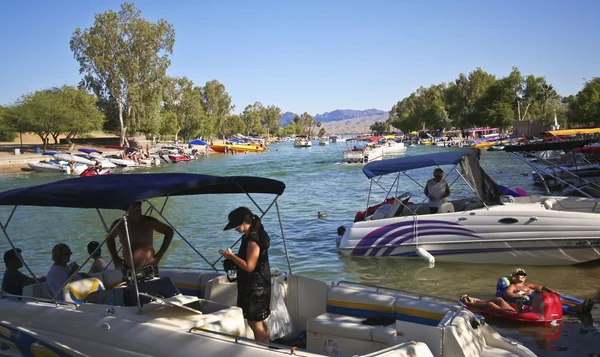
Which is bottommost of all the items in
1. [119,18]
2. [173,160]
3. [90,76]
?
[173,160]

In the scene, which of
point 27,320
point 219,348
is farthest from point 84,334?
point 219,348

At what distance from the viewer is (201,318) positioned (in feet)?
18.8

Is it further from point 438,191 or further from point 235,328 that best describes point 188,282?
point 438,191

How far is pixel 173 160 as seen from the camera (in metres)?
69.4

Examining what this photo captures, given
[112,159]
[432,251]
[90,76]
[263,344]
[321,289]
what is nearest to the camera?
[263,344]

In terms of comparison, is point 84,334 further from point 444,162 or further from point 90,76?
point 90,76

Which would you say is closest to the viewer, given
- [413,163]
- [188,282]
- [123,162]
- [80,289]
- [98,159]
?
[80,289]

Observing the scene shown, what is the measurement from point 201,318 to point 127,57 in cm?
6671

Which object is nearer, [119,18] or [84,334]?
[84,334]

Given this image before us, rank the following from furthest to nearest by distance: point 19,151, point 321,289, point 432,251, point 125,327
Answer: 1. point 19,151
2. point 432,251
3. point 321,289
4. point 125,327

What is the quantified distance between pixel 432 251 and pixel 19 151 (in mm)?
62254

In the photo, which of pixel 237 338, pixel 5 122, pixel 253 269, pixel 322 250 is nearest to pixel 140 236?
pixel 253 269

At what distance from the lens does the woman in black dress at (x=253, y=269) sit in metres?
5.64

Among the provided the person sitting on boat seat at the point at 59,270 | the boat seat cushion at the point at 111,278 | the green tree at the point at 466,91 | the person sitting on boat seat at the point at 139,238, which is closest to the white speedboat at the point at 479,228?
the boat seat cushion at the point at 111,278
